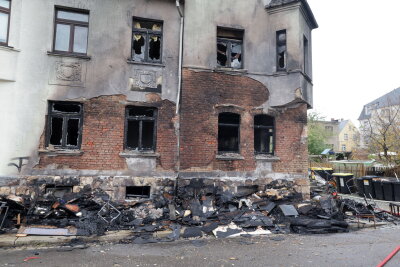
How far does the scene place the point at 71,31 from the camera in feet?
30.8

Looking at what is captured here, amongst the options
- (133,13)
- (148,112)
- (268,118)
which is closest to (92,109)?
(148,112)

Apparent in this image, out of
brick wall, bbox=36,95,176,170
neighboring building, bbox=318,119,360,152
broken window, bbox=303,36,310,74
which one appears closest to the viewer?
brick wall, bbox=36,95,176,170

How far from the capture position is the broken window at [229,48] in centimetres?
1077

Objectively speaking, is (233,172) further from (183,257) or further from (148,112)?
(183,257)

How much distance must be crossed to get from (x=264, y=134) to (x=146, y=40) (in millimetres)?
5873

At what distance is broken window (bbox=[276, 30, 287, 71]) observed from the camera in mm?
10945

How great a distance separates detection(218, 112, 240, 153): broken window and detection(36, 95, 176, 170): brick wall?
2.39 meters

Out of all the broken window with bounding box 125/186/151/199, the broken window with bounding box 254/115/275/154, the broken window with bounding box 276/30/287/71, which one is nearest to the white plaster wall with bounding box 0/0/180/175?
the broken window with bounding box 125/186/151/199

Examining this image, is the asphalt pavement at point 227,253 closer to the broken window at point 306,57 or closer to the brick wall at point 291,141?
the brick wall at point 291,141

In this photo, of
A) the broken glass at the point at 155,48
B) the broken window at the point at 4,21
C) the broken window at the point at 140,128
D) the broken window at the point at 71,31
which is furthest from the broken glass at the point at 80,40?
the broken window at the point at 140,128

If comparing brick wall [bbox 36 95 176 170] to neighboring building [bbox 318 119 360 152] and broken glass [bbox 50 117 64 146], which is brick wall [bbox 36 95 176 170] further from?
neighboring building [bbox 318 119 360 152]

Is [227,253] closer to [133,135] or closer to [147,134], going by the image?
[147,134]

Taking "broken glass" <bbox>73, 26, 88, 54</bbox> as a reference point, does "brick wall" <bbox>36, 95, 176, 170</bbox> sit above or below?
below

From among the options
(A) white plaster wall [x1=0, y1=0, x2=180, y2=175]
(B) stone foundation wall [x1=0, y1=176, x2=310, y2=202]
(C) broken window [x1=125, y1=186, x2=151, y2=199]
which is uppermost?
(A) white plaster wall [x1=0, y1=0, x2=180, y2=175]
